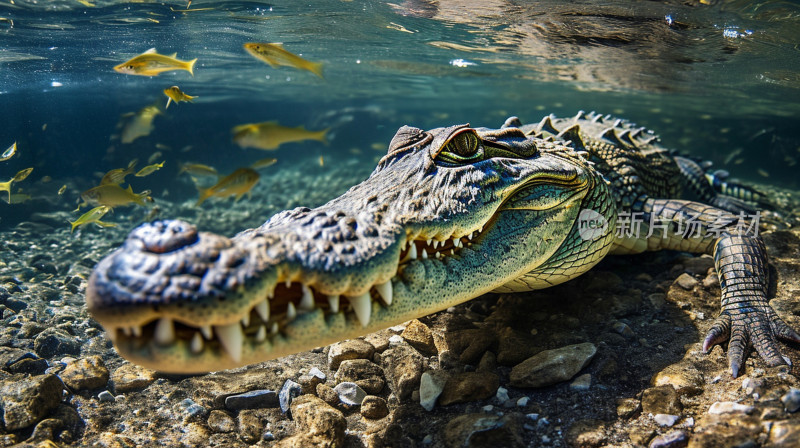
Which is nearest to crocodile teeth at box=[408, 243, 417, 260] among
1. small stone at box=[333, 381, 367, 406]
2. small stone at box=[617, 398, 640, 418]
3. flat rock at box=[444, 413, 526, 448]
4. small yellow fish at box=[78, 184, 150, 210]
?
flat rock at box=[444, 413, 526, 448]

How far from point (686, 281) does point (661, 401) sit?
154cm

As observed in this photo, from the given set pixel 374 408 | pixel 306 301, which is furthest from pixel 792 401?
pixel 306 301

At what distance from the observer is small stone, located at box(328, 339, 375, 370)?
9.23ft

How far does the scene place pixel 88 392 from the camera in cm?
279

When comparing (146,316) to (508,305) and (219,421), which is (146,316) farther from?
(508,305)

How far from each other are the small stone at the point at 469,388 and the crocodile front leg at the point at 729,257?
1206mm

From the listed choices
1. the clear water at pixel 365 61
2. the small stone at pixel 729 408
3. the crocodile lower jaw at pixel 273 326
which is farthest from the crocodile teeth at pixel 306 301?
the clear water at pixel 365 61

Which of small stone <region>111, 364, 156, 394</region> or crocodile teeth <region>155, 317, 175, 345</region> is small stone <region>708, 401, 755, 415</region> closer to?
crocodile teeth <region>155, 317, 175, 345</region>

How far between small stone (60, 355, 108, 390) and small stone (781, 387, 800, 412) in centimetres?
364

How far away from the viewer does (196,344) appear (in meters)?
1.37

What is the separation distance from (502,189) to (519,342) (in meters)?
0.95

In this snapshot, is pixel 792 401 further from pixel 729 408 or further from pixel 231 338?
pixel 231 338

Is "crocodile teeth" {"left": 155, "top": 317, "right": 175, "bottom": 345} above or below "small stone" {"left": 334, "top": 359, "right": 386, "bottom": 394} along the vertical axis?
above

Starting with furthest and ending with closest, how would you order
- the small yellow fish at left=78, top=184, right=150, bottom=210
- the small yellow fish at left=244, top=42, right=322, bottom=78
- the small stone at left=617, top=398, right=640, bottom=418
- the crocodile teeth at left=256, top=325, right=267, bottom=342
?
the small yellow fish at left=78, top=184, right=150, bottom=210
the small yellow fish at left=244, top=42, right=322, bottom=78
the small stone at left=617, top=398, right=640, bottom=418
the crocodile teeth at left=256, top=325, right=267, bottom=342
